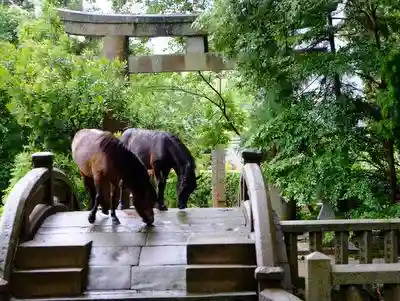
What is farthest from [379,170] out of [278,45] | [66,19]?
[66,19]

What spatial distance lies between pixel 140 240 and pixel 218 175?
6914 millimetres

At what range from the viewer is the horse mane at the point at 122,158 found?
5711mm

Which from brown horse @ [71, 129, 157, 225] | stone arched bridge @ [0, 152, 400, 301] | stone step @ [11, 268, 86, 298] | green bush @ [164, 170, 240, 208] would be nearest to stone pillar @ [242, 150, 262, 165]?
stone arched bridge @ [0, 152, 400, 301]

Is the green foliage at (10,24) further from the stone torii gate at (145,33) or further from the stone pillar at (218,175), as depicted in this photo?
the stone pillar at (218,175)

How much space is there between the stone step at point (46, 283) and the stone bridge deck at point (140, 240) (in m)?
0.17

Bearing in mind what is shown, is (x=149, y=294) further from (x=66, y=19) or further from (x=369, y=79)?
(x=66, y=19)

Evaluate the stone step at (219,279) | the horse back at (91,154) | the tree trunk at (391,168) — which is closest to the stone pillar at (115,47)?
the horse back at (91,154)

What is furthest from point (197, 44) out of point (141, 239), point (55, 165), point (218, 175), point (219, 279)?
point (219, 279)

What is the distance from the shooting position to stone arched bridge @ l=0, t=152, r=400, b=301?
15.6ft

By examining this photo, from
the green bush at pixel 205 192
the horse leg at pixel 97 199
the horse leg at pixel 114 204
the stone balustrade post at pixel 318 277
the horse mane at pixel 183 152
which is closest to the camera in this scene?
the stone balustrade post at pixel 318 277

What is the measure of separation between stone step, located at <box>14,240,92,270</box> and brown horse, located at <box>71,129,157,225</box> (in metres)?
0.97

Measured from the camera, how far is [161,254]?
5332mm

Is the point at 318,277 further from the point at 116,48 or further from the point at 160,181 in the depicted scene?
the point at 116,48

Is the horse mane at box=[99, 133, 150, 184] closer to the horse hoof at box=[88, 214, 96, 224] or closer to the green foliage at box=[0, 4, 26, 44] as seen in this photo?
the horse hoof at box=[88, 214, 96, 224]
